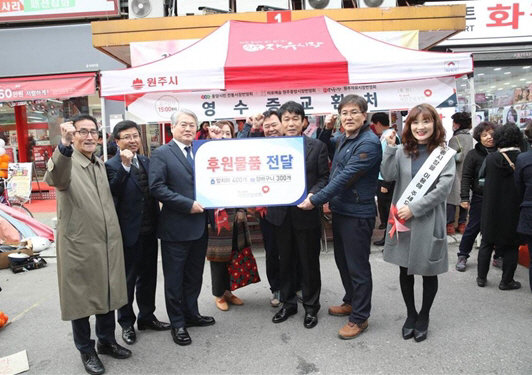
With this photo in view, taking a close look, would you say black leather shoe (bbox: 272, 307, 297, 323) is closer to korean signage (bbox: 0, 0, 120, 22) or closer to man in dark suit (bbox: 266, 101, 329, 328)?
man in dark suit (bbox: 266, 101, 329, 328)

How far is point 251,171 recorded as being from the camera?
10.3 ft

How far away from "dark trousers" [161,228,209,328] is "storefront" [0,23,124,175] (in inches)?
213

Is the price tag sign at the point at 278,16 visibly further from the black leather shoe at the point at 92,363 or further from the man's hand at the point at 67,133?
the black leather shoe at the point at 92,363

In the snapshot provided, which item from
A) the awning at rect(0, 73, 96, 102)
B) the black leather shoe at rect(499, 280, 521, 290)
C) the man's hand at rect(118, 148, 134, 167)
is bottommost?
the black leather shoe at rect(499, 280, 521, 290)

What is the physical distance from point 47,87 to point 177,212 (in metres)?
7.39

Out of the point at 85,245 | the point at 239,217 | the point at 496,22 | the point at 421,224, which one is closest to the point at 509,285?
the point at 421,224

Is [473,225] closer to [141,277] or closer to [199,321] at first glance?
[199,321]

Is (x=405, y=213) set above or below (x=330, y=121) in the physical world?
below

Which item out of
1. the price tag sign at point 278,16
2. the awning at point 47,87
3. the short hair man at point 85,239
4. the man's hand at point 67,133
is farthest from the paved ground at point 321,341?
the awning at point 47,87

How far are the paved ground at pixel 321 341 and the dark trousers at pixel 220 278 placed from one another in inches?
7.6

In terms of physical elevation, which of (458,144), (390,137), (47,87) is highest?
(47,87)

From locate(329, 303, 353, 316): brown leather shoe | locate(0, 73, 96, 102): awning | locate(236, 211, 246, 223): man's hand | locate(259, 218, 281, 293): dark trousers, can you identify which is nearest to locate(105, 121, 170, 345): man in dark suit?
locate(236, 211, 246, 223): man's hand

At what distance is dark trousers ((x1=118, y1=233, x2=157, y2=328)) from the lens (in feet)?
10.0

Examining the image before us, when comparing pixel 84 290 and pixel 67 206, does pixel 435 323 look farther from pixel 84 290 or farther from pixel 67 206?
pixel 67 206
